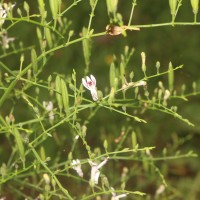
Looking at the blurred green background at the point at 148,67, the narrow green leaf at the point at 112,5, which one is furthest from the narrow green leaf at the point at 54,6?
the blurred green background at the point at 148,67

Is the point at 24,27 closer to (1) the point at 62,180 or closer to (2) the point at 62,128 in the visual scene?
(2) the point at 62,128

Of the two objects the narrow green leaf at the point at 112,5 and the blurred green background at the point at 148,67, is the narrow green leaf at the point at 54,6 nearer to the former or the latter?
the narrow green leaf at the point at 112,5

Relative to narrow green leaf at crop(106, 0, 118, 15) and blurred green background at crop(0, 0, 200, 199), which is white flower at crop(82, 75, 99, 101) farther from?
blurred green background at crop(0, 0, 200, 199)

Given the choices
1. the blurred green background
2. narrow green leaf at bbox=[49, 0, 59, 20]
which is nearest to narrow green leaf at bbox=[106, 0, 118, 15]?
narrow green leaf at bbox=[49, 0, 59, 20]

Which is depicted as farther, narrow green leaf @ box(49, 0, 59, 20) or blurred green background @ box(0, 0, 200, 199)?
blurred green background @ box(0, 0, 200, 199)

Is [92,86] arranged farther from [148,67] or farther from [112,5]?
[148,67]

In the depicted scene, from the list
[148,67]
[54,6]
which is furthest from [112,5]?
[148,67]

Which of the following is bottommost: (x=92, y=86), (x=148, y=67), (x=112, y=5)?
(x=148, y=67)

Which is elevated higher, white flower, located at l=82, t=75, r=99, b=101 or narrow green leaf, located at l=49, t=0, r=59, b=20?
narrow green leaf, located at l=49, t=0, r=59, b=20
